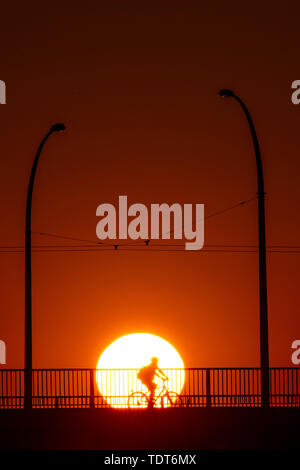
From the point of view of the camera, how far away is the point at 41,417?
26.0m

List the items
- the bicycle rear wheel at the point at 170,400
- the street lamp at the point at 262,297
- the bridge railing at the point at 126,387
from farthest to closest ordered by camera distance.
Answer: the bridge railing at the point at 126,387, the bicycle rear wheel at the point at 170,400, the street lamp at the point at 262,297

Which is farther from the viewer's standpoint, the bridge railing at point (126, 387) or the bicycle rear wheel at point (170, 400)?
the bridge railing at point (126, 387)

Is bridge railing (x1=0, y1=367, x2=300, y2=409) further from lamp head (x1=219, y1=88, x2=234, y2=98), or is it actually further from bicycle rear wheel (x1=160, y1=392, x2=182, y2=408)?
lamp head (x1=219, y1=88, x2=234, y2=98)

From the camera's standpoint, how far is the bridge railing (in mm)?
30531

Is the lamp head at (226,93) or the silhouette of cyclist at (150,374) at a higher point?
the lamp head at (226,93)

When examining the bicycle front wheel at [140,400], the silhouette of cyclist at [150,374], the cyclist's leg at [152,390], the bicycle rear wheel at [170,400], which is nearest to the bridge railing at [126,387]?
the bicycle rear wheel at [170,400]

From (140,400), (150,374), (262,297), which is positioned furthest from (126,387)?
(262,297)

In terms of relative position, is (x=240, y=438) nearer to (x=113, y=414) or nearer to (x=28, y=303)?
(x=113, y=414)

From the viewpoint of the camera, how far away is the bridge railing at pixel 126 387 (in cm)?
3053

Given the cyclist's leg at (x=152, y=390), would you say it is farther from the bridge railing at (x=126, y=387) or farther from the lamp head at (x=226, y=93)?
the lamp head at (x=226, y=93)

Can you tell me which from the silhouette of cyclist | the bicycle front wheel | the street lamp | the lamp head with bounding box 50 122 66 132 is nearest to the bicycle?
the bicycle front wheel

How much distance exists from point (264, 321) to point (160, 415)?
11.5 ft

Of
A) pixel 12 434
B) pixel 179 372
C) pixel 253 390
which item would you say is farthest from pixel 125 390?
pixel 12 434
